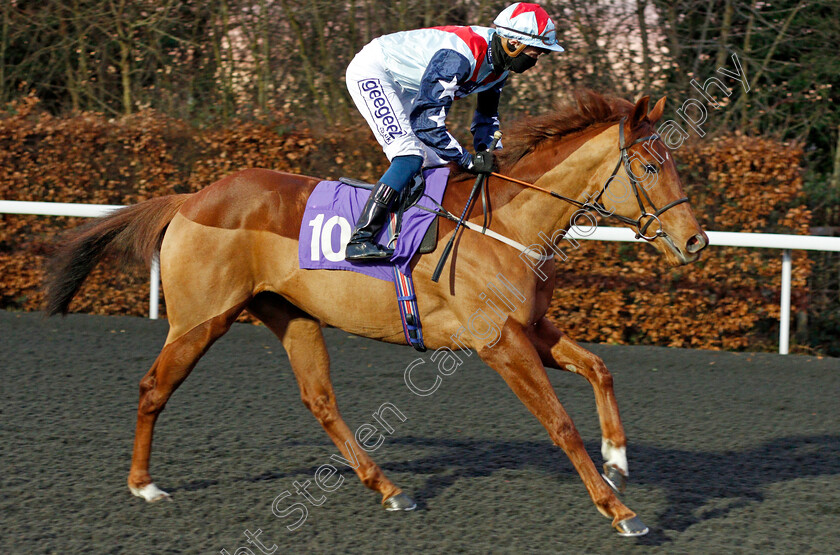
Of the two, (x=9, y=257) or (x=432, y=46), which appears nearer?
(x=432, y=46)

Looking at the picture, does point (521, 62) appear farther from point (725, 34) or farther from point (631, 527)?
point (725, 34)

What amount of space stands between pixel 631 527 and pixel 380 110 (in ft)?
6.25

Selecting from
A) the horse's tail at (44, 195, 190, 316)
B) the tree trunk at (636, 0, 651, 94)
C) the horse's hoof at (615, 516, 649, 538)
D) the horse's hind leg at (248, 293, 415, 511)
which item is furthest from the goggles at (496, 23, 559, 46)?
the tree trunk at (636, 0, 651, 94)

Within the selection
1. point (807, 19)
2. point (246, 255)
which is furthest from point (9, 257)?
point (807, 19)

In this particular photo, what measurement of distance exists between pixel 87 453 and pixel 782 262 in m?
4.99

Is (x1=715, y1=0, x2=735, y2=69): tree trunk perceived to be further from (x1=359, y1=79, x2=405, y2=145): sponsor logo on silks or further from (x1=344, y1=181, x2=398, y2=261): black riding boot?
(x1=344, y1=181, x2=398, y2=261): black riding boot

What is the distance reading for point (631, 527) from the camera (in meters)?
3.08

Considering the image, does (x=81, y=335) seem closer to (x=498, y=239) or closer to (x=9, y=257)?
(x=9, y=257)

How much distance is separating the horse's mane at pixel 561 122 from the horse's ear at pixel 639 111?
0.13 m

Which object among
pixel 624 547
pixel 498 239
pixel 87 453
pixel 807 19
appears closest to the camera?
pixel 624 547

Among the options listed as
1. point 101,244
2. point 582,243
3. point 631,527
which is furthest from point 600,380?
point 582,243

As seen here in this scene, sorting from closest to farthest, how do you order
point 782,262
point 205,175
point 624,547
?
point 624,547 → point 782,262 → point 205,175

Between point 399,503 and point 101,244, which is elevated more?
point 101,244

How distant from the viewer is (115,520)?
3.27m
